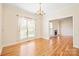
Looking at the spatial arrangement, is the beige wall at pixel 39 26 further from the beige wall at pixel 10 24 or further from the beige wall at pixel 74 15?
the beige wall at pixel 10 24

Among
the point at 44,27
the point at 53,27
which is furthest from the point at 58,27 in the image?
the point at 44,27

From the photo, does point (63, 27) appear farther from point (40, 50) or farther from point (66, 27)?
point (40, 50)

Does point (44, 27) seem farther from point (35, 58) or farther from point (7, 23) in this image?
point (35, 58)

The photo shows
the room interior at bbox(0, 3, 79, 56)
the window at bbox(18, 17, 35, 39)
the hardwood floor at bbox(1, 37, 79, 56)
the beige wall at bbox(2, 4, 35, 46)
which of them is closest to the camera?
the hardwood floor at bbox(1, 37, 79, 56)

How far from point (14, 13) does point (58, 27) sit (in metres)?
8.31

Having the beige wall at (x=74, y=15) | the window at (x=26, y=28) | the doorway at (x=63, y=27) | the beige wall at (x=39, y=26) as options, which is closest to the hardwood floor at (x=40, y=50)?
the beige wall at (x=74, y=15)

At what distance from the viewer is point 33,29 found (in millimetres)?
8242

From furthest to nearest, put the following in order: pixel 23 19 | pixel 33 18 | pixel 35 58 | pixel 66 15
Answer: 1. pixel 33 18
2. pixel 23 19
3. pixel 66 15
4. pixel 35 58

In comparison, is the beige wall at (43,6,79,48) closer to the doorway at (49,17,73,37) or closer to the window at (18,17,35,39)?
the window at (18,17,35,39)

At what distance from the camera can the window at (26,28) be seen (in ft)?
21.8

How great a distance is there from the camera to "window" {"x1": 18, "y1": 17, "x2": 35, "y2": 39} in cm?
665

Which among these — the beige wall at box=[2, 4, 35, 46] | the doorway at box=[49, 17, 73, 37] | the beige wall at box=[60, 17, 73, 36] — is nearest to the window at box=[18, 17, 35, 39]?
the beige wall at box=[2, 4, 35, 46]

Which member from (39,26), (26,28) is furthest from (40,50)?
(39,26)

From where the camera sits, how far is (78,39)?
15.1 feet
